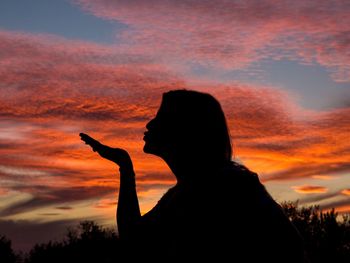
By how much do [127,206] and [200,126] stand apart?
2.64 ft

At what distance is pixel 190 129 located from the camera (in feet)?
11.5

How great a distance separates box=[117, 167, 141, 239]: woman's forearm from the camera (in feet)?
12.1

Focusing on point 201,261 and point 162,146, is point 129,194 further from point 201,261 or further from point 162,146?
point 201,261

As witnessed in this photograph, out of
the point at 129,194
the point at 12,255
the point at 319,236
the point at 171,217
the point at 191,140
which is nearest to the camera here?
the point at 171,217

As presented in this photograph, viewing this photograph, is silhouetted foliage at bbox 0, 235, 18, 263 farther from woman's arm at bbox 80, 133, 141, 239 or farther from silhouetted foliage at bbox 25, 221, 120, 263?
woman's arm at bbox 80, 133, 141, 239

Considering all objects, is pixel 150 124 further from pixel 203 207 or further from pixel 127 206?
pixel 203 207

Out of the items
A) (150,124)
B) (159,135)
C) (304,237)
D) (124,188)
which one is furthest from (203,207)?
(304,237)

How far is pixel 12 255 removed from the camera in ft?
148

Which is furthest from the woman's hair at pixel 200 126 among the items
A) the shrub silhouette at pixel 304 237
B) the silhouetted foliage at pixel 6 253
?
the silhouetted foliage at pixel 6 253

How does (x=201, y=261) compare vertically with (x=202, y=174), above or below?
below

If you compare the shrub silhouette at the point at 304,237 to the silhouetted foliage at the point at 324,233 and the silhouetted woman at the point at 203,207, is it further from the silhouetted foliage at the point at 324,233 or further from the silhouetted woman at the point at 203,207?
the silhouetted woman at the point at 203,207

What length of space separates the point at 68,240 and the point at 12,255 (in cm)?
440

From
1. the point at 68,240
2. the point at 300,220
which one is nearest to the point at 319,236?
the point at 300,220

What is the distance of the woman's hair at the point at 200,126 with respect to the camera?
11.2ft
